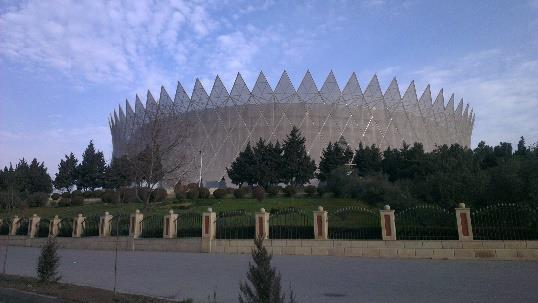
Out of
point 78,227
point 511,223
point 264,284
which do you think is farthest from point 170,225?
point 264,284

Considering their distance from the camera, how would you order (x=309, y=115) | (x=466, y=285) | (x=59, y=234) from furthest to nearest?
(x=309, y=115), (x=59, y=234), (x=466, y=285)

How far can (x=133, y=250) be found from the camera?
599 inches

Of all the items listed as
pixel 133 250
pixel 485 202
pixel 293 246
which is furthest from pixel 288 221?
pixel 485 202

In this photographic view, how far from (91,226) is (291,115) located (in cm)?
2806

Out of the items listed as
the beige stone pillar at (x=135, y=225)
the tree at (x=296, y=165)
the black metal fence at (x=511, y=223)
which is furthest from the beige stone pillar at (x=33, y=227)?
the black metal fence at (x=511, y=223)

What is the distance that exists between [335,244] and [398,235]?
6.14 feet

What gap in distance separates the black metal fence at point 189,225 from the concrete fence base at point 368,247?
29 centimetres

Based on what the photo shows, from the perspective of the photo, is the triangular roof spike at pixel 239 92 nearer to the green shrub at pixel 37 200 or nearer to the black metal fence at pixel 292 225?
the green shrub at pixel 37 200

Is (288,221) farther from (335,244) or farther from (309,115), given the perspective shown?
(309,115)

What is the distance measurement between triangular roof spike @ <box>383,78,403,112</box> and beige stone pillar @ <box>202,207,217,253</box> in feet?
118

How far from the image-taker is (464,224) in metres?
10.8

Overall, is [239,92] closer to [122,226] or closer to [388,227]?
[122,226]

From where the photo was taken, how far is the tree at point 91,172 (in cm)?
4206

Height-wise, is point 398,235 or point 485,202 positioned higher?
point 485,202
